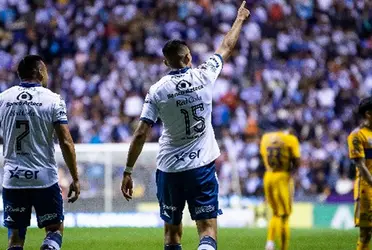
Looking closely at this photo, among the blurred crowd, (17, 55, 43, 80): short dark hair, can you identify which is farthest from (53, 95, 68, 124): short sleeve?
the blurred crowd

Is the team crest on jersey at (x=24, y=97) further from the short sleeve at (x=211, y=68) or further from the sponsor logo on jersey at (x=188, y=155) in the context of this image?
the short sleeve at (x=211, y=68)

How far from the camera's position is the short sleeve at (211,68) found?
949 centimetres

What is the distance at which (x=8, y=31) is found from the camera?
31.8 meters

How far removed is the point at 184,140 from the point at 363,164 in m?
3.08

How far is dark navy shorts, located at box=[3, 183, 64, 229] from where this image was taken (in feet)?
31.7

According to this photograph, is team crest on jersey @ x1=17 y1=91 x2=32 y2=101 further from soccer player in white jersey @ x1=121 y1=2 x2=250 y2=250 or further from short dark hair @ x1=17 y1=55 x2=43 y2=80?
soccer player in white jersey @ x1=121 y1=2 x2=250 y2=250

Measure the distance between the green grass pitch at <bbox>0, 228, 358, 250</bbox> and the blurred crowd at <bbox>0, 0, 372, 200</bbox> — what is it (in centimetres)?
552

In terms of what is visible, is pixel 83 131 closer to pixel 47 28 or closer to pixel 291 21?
pixel 47 28

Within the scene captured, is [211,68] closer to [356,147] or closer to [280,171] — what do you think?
[356,147]

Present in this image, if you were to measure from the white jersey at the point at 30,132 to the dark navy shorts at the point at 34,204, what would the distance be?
6 centimetres

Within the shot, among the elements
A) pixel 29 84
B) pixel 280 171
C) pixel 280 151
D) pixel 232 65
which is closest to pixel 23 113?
pixel 29 84

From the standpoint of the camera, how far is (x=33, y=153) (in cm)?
963

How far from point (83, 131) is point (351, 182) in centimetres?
688

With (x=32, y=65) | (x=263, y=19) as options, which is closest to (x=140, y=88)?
(x=263, y=19)
